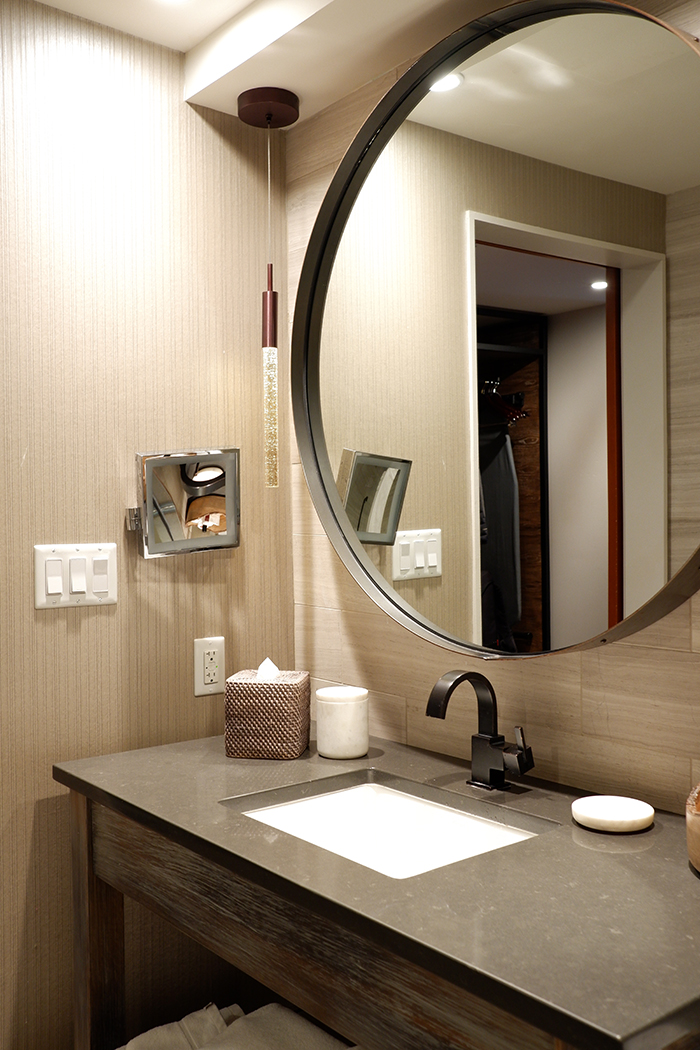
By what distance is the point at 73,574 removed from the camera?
63.5 inches

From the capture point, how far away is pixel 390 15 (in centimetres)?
149

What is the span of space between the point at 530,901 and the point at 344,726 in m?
0.64

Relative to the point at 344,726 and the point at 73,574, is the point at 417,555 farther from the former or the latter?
the point at 73,574

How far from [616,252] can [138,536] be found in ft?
3.22

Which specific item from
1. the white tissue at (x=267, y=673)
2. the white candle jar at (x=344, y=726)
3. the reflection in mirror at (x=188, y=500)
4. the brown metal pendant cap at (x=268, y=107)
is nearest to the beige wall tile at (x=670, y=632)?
the white candle jar at (x=344, y=726)

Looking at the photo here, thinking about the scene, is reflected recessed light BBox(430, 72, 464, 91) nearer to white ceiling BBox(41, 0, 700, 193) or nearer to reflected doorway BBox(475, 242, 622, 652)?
white ceiling BBox(41, 0, 700, 193)

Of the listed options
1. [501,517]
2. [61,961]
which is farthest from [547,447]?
[61,961]

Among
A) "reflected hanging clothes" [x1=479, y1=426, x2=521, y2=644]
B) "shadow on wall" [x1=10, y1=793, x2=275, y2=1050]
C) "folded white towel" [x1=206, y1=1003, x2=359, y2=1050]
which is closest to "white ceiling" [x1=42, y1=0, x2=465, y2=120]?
"reflected hanging clothes" [x1=479, y1=426, x2=521, y2=644]

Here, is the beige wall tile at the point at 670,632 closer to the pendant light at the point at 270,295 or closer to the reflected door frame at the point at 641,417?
the reflected door frame at the point at 641,417

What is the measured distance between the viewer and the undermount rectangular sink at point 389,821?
128 centimetres

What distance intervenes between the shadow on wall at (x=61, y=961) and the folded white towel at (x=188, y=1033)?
0.30ft

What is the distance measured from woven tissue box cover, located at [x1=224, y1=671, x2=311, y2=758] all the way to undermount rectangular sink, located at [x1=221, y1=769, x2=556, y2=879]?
0.47ft

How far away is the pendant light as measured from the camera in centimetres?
164

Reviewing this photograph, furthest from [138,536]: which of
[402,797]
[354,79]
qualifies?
[354,79]
